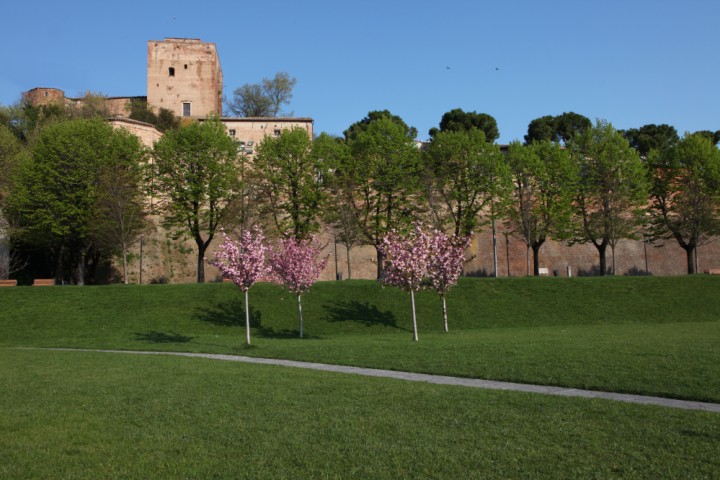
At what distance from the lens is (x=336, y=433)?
9.19 meters

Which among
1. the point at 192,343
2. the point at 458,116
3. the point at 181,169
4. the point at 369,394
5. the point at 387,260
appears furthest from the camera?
the point at 458,116

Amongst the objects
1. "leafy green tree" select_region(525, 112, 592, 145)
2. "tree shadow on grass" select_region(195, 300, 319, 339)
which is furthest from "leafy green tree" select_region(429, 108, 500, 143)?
"tree shadow on grass" select_region(195, 300, 319, 339)

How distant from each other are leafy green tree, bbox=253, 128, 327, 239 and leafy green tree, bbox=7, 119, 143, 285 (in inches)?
414

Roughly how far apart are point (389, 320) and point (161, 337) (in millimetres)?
12279

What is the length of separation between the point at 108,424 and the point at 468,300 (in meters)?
29.3

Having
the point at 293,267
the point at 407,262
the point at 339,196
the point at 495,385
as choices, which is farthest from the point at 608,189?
the point at 495,385

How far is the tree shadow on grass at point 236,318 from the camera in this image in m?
32.1

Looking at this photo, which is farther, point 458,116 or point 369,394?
point 458,116

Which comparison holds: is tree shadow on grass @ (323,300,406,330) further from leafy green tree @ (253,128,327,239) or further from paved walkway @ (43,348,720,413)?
paved walkway @ (43,348,720,413)

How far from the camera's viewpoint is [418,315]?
35031mm

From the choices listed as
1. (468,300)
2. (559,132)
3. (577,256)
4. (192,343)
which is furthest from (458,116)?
(192,343)

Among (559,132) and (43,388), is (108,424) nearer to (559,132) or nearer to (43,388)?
(43,388)

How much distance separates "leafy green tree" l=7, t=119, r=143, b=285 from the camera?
45.2 metres

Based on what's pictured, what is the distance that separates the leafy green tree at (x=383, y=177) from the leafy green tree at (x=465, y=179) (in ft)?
7.04
